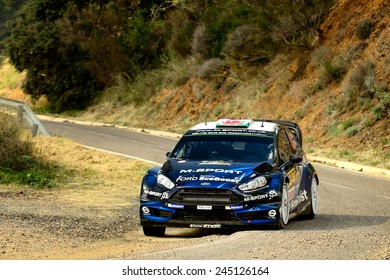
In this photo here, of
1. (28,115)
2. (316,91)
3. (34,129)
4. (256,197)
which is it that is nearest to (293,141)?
(256,197)

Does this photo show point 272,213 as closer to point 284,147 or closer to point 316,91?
point 284,147

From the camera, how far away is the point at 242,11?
Answer: 4428 cm

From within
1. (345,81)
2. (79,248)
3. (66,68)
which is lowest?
(66,68)

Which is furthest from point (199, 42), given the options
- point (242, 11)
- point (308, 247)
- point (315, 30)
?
point (308, 247)

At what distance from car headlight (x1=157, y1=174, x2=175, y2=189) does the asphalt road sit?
892 mm

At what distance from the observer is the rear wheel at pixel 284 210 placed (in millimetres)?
14459

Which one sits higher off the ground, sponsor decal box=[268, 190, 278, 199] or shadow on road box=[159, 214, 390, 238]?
sponsor decal box=[268, 190, 278, 199]

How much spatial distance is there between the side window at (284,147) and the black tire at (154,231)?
204 centimetres

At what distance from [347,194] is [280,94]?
1889 cm

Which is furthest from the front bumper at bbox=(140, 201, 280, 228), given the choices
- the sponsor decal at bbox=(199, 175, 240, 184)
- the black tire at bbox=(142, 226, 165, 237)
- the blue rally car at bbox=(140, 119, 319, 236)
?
the black tire at bbox=(142, 226, 165, 237)

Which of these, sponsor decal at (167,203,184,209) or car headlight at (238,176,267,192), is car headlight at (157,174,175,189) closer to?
sponsor decal at (167,203,184,209)

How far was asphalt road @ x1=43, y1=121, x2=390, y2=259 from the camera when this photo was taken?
12.1 metres

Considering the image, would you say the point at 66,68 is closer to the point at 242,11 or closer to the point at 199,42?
the point at 199,42

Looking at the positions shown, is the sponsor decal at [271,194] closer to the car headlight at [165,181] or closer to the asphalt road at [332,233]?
the asphalt road at [332,233]
